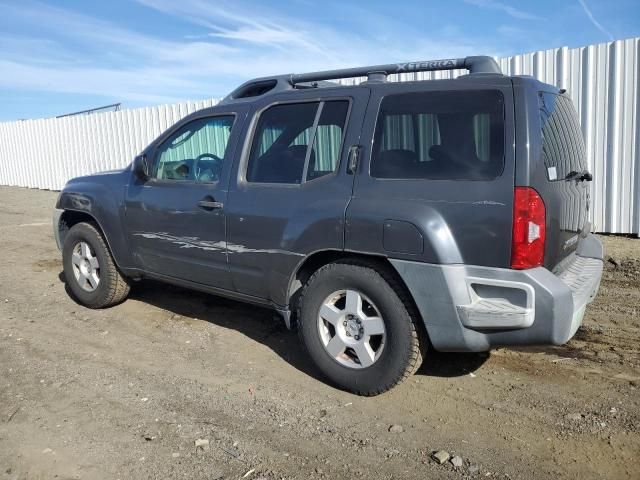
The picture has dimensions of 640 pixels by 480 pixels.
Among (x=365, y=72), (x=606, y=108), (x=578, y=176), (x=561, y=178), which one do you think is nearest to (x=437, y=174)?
(x=561, y=178)

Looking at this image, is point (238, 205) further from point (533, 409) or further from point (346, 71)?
point (533, 409)

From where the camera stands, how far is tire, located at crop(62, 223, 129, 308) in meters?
5.19

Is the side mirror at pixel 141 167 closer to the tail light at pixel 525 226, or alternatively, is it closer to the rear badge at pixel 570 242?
the tail light at pixel 525 226

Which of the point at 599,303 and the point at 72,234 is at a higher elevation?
the point at 72,234

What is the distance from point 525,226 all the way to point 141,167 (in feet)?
10.5

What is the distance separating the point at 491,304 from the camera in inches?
119

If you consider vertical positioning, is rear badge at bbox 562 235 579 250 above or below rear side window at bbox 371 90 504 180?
below

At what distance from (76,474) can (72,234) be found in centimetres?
313

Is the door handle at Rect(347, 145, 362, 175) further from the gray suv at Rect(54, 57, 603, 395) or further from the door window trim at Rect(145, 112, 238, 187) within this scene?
the door window trim at Rect(145, 112, 238, 187)

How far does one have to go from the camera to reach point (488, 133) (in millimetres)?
3084

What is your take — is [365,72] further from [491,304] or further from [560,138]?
[491,304]

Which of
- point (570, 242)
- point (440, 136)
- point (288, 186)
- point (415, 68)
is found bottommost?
point (570, 242)

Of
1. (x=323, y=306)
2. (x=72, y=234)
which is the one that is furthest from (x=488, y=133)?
(x=72, y=234)

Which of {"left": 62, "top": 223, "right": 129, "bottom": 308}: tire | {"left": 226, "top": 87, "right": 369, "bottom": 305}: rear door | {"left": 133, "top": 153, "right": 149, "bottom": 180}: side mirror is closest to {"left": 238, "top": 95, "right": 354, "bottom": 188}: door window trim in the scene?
{"left": 226, "top": 87, "right": 369, "bottom": 305}: rear door
